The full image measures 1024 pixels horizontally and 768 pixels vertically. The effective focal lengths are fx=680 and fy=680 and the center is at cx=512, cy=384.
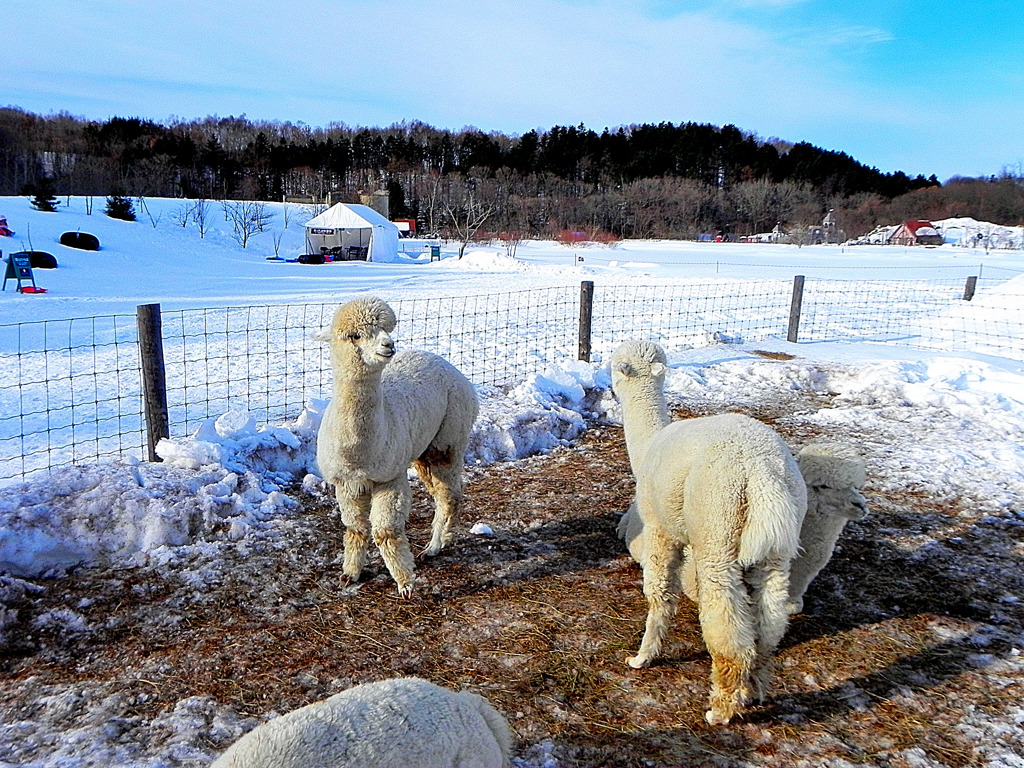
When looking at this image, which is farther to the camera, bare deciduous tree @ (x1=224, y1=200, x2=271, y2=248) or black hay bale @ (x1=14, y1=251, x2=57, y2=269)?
bare deciduous tree @ (x1=224, y1=200, x2=271, y2=248)

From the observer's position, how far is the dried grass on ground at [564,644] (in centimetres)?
276

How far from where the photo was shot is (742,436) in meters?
2.90

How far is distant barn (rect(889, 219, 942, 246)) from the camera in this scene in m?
61.4

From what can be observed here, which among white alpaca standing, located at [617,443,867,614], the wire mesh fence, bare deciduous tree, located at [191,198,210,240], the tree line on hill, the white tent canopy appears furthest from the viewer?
the tree line on hill

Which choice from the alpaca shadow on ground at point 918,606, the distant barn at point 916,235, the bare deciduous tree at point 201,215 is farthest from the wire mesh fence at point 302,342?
the distant barn at point 916,235

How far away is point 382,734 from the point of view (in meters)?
1.75

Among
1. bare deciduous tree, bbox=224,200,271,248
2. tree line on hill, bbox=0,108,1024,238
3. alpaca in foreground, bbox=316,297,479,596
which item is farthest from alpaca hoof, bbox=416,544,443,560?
tree line on hill, bbox=0,108,1024,238

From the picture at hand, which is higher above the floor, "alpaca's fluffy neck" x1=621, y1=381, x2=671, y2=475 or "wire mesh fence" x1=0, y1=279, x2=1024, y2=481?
"alpaca's fluffy neck" x1=621, y1=381, x2=671, y2=475

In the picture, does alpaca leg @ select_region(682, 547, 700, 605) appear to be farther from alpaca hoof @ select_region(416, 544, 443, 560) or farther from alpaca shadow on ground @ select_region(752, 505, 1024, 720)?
alpaca hoof @ select_region(416, 544, 443, 560)

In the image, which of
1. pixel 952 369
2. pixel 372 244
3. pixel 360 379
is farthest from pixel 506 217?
pixel 360 379

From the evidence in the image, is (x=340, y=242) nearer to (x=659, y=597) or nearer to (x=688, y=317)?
(x=688, y=317)

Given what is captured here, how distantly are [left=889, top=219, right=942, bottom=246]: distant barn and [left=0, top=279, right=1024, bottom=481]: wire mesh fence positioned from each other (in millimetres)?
48958

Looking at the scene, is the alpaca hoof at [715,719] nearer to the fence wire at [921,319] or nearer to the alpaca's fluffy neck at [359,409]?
the alpaca's fluffy neck at [359,409]

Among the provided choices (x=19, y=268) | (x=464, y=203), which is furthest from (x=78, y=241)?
(x=464, y=203)
